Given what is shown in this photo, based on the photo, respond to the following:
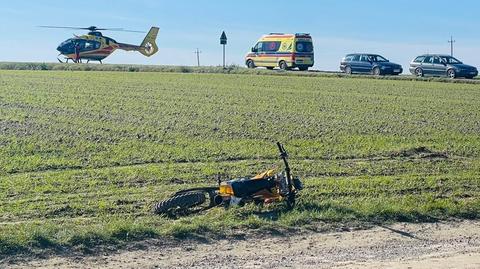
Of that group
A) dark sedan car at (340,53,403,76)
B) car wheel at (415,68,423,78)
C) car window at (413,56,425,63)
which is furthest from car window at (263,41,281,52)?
car wheel at (415,68,423,78)

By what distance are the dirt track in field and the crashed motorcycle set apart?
130cm

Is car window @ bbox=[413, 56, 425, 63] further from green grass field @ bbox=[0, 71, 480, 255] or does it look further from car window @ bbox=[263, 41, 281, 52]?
green grass field @ bbox=[0, 71, 480, 255]

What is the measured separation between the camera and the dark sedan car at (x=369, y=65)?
4750 cm

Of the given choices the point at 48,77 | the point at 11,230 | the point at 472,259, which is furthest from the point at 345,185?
the point at 48,77

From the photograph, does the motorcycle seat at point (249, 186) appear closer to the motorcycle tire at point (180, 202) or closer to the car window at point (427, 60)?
the motorcycle tire at point (180, 202)

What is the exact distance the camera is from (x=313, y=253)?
942 centimetres

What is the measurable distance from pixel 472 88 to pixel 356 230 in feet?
93.2

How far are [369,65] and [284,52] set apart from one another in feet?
21.0

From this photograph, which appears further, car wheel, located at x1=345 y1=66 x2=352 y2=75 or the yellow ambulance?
the yellow ambulance

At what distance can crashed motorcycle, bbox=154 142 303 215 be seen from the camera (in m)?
11.3

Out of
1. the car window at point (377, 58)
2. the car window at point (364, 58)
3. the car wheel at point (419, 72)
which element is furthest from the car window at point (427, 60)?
the car window at point (364, 58)

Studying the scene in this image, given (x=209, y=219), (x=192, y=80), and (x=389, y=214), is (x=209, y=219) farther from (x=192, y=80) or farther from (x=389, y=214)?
(x=192, y=80)

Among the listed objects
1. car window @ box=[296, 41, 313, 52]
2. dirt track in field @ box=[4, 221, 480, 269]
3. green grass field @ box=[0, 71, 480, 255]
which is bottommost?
dirt track in field @ box=[4, 221, 480, 269]

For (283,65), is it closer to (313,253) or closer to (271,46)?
(271,46)
